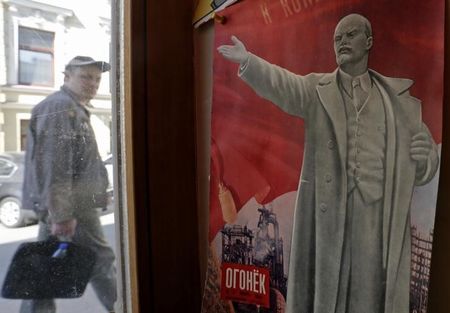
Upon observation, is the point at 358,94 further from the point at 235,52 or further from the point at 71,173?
the point at 71,173

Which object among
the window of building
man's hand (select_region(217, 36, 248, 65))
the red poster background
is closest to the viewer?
the red poster background

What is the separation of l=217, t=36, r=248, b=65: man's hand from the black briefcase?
2.36 feet

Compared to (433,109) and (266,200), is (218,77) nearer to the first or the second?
(266,200)

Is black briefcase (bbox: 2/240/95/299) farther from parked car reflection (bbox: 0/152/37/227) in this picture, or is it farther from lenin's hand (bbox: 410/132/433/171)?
lenin's hand (bbox: 410/132/433/171)

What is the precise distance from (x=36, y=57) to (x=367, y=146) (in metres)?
0.94

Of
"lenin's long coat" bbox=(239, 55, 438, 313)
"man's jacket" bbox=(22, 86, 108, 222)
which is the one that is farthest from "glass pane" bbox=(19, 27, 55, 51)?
"lenin's long coat" bbox=(239, 55, 438, 313)

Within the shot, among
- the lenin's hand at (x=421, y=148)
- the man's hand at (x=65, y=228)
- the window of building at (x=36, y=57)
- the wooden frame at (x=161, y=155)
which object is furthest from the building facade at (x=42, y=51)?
the lenin's hand at (x=421, y=148)

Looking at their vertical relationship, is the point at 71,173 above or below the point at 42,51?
below

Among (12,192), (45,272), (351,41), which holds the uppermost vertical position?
(351,41)

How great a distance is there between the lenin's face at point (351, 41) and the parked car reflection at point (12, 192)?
0.89m

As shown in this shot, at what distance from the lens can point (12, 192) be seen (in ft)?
3.25

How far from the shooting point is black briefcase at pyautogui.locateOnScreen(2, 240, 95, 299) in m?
1.00

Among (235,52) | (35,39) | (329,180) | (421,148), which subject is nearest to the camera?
(421,148)

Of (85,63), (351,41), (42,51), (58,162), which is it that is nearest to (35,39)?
(42,51)
